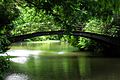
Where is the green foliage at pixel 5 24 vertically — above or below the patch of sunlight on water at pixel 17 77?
above

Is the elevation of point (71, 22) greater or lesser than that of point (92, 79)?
greater

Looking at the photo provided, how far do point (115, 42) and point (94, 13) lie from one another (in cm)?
2421

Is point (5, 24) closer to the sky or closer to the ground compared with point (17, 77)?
closer to the sky

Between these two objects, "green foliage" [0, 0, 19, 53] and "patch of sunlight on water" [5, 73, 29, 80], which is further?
"patch of sunlight on water" [5, 73, 29, 80]

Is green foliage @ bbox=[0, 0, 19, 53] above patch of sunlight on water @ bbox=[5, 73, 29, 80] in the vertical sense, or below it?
above

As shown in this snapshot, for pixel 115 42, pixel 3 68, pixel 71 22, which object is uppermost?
pixel 71 22

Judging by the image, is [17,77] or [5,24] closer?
[5,24]

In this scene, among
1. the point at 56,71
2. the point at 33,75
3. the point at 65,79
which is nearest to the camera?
the point at 65,79

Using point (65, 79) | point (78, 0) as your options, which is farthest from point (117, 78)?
point (78, 0)

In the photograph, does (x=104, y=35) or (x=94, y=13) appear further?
(x=104, y=35)

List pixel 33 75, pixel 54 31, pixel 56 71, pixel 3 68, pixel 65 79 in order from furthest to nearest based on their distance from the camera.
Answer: pixel 54 31, pixel 56 71, pixel 33 75, pixel 65 79, pixel 3 68

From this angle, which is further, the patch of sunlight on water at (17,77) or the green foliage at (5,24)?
the patch of sunlight on water at (17,77)

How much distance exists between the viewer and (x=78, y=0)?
21.4 feet

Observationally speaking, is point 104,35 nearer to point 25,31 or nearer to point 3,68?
point 25,31
